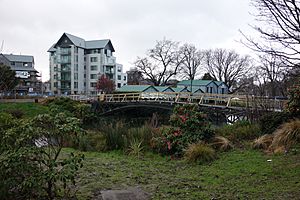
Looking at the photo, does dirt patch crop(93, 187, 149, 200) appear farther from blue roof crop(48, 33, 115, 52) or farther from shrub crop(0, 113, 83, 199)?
blue roof crop(48, 33, 115, 52)

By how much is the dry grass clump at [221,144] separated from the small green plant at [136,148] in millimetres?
2183

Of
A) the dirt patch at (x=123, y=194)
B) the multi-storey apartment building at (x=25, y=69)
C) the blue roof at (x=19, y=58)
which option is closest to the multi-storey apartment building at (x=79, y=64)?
the multi-storey apartment building at (x=25, y=69)

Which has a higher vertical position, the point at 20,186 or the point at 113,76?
the point at 113,76

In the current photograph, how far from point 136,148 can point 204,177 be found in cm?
340

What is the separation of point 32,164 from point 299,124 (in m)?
6.44

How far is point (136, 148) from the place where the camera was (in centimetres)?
907

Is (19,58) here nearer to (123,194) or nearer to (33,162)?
(123,194)

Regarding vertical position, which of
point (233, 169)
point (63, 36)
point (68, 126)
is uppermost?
point (63, 36)

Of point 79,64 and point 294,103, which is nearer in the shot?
point 294,103

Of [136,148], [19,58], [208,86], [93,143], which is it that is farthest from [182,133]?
[19,58]

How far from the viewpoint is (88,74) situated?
6956cm

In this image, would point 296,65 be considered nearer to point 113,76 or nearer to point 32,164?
point 32,164

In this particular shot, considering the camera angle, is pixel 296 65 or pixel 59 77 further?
pixel 59 77

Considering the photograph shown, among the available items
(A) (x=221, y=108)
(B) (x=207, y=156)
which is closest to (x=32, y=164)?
(B) (x=207, y=156)
